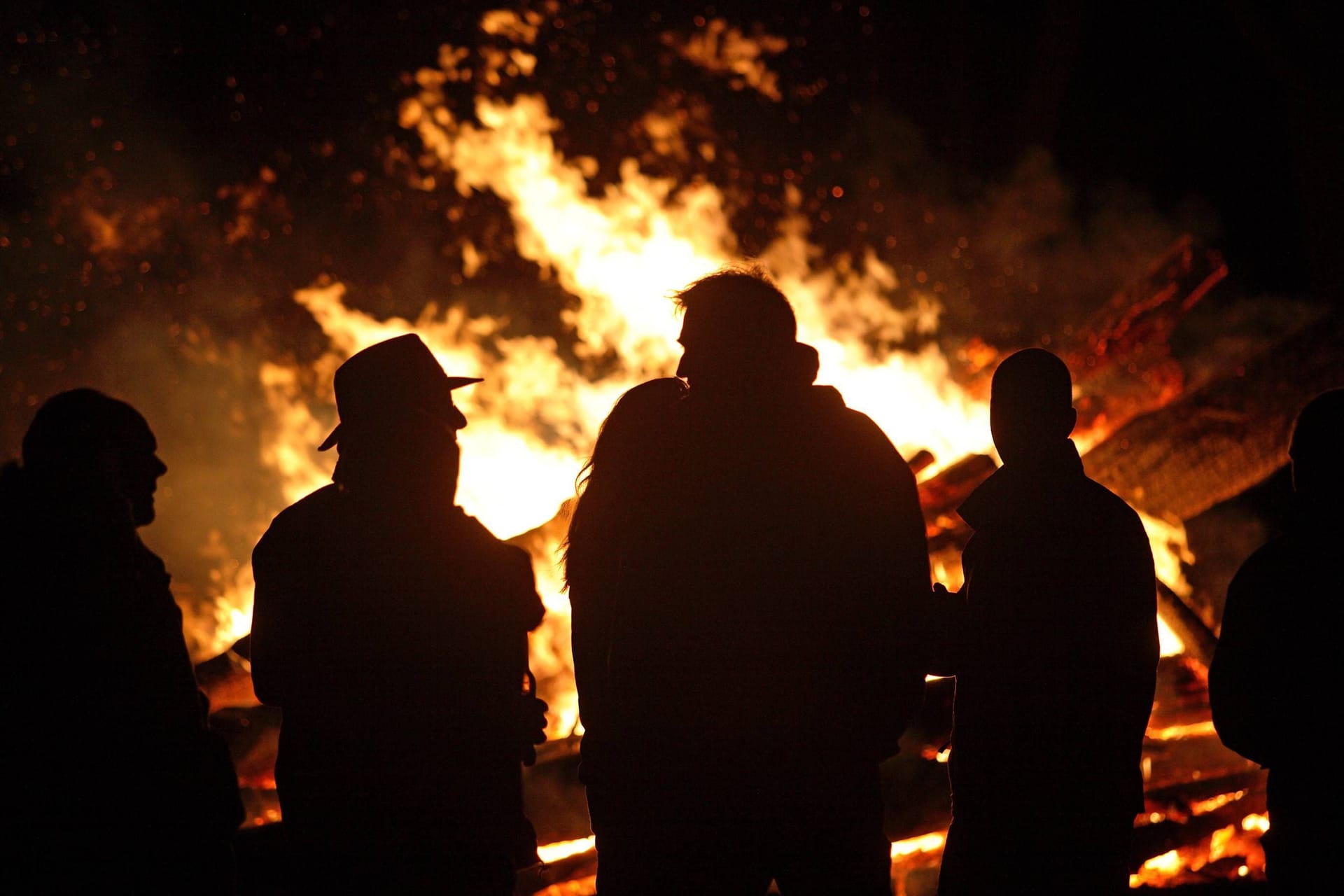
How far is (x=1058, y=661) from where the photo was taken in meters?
2.34

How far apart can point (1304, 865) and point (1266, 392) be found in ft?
16.8

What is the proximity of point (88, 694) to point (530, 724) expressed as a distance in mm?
1137

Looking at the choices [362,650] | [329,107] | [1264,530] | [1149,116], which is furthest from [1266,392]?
[329,107]

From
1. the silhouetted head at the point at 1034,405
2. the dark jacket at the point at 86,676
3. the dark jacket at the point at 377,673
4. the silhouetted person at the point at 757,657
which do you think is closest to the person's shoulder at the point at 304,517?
the dark jacket at the point at 377,673

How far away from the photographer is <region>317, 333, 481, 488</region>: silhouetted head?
7.29 feet

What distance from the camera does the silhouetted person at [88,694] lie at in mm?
1929

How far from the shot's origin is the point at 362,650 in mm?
2084

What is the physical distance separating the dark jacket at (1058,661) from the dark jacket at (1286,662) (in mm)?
224

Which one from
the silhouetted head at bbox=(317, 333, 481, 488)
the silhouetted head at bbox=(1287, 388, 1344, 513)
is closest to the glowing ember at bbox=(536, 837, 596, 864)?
the silhouetted head at bbox=(317, 333, 481, 488)

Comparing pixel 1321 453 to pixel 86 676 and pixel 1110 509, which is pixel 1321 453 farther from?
pixel 86 676

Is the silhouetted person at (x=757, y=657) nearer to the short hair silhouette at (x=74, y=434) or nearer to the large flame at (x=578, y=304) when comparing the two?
the short hair silhouette at (x=74, y=434)

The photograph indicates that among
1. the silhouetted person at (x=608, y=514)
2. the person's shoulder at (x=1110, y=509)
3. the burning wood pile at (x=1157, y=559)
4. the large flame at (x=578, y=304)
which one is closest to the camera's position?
the silhouetted person at (x=608, y=514)

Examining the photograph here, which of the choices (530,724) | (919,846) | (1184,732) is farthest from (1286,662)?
(1184,732)

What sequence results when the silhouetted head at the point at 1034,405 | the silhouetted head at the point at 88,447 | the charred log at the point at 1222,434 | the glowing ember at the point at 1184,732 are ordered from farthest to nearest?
the charred log at the point at 1222,434 → the glowing ember at the point at 1184,732 → the silhouetted head at the point at 1034,405 → the silhouetted head at the point at 88,447
